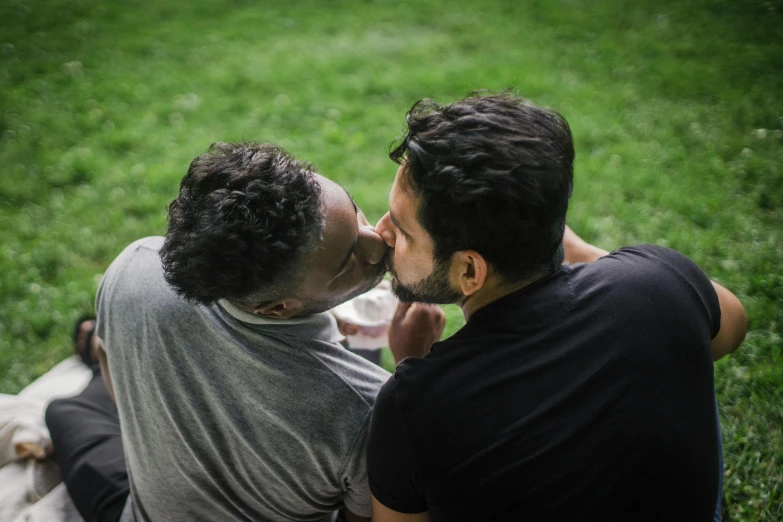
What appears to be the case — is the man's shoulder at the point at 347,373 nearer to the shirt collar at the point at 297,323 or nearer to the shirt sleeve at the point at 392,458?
the shirt collar at the point at 297,323

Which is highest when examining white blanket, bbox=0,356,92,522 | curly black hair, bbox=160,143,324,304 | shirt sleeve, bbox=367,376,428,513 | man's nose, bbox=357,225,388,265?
curly black hair, bbox=160,143,324,304

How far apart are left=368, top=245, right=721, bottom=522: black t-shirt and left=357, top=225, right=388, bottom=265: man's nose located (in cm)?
52

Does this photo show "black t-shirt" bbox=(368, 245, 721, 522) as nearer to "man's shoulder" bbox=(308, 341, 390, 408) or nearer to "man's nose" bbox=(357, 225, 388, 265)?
"man's shoulder" bbox=(308, 341, 390, 408)

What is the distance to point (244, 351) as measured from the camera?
180 cm

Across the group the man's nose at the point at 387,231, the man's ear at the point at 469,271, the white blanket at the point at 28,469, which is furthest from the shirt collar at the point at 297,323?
the white blanket at the point at 28,469

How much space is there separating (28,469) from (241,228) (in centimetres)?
180

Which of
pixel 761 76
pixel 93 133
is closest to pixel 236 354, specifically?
pixel 93 133

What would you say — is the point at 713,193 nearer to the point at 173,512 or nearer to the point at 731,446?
the point at 731,446

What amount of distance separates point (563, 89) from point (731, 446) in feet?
11.5

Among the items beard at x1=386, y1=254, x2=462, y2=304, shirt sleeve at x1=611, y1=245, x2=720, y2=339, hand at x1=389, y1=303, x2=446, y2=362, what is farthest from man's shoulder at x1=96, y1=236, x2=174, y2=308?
shirt sleeve at x1=611, y1=245, x2=720, y2=339

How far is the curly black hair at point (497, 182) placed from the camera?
1.69 meters

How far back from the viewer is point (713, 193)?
446 cm

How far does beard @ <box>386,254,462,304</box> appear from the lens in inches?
74.4


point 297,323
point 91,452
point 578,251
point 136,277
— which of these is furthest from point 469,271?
point 91,452
